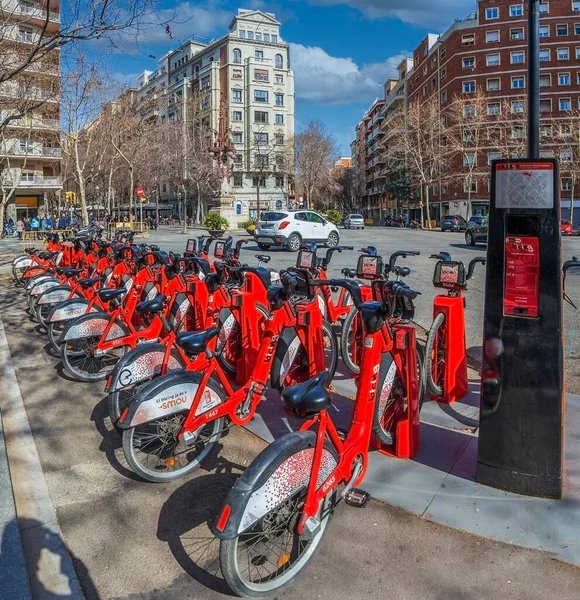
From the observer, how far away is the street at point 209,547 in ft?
7.78

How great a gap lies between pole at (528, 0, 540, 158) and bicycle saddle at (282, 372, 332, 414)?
6.18ft

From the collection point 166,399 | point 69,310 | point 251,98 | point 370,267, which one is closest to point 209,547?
point 166,399

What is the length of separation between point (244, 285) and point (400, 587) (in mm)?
3614

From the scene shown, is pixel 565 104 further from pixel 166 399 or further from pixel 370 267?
pixel 166 399

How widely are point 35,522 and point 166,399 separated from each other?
3.13ft

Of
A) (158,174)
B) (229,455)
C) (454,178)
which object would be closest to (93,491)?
(229,455)

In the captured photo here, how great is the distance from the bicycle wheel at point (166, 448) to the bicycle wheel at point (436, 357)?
71.8 inches

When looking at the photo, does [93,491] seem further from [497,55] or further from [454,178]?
[497,55]

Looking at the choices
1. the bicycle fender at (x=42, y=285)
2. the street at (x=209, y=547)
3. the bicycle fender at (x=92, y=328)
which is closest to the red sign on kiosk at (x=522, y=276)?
the street at (x=209, y=547)

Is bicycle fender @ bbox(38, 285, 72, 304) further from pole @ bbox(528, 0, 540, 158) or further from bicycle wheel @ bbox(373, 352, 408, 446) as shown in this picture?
pole @ bbox(528, 0, 540, 158)

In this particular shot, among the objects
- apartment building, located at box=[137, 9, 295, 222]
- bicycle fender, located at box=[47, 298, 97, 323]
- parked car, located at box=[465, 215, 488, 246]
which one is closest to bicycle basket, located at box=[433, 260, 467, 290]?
bicycle fender, located at box=[47, 298, 97, 323]

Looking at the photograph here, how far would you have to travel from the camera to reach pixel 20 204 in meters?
48.0

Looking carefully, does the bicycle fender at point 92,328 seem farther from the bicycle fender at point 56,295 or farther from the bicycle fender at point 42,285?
the bicycle fender at point 42,285

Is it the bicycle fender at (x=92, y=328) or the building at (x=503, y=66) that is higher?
the building at (x=503, y=66)
